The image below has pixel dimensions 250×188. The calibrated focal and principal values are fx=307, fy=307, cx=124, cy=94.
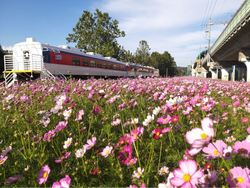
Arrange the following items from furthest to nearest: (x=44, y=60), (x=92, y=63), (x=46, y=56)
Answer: (x=92, y=63) < (x=46, y=56) < (x=44, y=60)

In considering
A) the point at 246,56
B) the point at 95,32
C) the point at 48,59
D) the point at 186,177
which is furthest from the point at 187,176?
the point at 95,32

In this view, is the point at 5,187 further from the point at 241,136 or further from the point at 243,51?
the point at 243,51

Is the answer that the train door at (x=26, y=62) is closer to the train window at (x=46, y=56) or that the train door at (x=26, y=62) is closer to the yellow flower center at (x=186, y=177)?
the train window at (x=46, y=56)

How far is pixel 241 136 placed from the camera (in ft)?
10.00

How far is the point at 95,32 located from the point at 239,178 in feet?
196

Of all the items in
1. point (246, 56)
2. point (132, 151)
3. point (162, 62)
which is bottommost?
point (132, 151)

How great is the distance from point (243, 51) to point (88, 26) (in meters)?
36.9

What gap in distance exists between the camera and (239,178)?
101 cm

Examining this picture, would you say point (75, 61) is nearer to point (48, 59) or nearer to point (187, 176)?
point (48, 59)

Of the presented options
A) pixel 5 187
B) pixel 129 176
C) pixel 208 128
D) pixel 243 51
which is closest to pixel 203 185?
pixel 208 128

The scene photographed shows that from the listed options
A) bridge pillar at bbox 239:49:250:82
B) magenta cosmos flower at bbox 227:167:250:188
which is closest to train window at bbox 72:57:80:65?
bridge pillar at bbox 239:49:250:82

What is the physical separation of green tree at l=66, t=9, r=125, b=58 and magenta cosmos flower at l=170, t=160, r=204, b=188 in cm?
5736

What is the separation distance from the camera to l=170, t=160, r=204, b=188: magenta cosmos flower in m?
1.01

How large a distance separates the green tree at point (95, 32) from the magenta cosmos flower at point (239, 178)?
5742 centimetres
